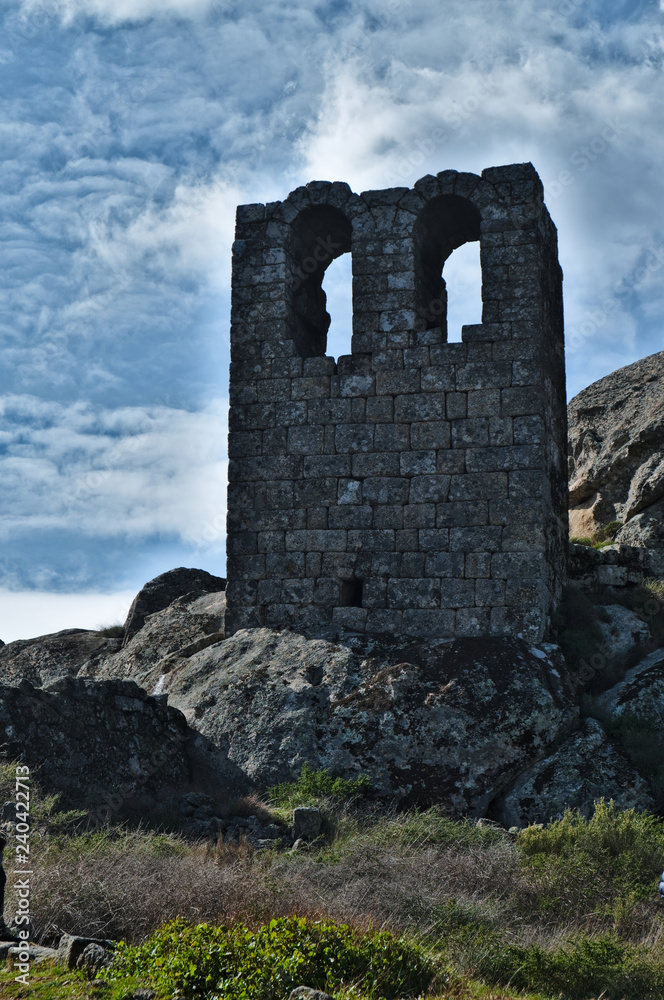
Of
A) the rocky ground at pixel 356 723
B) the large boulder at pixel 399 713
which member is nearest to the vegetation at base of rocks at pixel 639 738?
the rocky ground at pixel 356 723

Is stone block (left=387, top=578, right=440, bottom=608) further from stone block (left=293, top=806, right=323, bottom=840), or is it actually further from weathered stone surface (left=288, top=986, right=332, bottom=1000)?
weathered stone surface (left=288, top=986, right=332, bottom=1000)

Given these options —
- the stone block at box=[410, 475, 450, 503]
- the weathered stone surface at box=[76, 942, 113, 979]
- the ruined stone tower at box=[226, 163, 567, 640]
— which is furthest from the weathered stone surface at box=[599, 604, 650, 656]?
the weathered stone surface at box=[76, 942, 113, 979]

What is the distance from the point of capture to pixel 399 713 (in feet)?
29.3

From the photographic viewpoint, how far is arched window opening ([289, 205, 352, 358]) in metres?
11.3

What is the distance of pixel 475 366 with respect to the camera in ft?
33.1

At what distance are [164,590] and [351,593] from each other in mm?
3326

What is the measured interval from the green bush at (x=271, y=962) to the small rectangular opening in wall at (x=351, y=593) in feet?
16.8

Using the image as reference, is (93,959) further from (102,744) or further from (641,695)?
(641,695)

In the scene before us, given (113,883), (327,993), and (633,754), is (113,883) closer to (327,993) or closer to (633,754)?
(327,993)

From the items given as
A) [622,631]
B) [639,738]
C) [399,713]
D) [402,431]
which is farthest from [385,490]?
[639,738]

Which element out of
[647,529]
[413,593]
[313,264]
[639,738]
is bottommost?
[639,738]

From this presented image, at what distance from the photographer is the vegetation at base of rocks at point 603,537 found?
13508 mm

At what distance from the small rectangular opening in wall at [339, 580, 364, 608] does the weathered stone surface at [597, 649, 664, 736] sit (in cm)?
259

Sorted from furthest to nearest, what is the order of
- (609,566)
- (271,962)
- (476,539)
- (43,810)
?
(609,566), (476,539), (43,810), (271,962)
